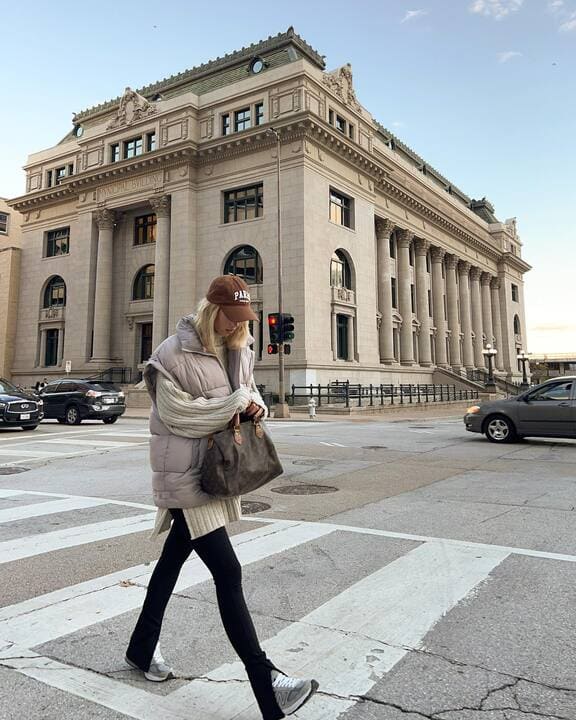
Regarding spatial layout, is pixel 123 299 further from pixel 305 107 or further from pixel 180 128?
pixel 305 107

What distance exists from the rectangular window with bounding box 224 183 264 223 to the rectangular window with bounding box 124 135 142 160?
8883 mm

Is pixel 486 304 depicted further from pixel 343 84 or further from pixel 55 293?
pixel 55 293

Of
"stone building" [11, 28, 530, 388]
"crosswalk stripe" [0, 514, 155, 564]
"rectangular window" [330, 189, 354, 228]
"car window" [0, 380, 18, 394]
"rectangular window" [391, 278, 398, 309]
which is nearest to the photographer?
"crosswalk stripe" [0, 514, 155, 564]

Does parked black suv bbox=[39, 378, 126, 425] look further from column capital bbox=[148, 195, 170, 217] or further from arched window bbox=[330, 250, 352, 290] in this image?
column capital bbox=[148, 195, 170, 217]

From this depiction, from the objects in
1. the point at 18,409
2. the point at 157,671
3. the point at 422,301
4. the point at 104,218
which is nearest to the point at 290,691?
the point at 157,671

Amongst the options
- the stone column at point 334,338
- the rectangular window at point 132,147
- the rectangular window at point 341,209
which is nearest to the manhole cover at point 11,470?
the stone column at point 334,338

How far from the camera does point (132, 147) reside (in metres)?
42.2

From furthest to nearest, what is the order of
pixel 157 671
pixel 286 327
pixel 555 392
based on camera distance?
1. pixel 286 327
2. pixel 555 392
3. pixel 157 671

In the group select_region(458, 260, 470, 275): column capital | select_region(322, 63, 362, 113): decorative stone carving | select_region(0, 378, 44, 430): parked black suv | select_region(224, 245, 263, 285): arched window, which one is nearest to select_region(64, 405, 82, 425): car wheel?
select_region(0, 378, 44, 430): parked black suv

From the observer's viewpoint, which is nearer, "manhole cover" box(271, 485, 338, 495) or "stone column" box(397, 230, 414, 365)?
"manhole cover" box(271, 485, 338, 495)

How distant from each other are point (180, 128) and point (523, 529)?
3919cm

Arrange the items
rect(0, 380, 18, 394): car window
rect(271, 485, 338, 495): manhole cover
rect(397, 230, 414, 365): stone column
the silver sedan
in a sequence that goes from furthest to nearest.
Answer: rect(397, 230, 414, 365): stone column → rect(0, 380, 18, 394): car window → the silver sedan → rect(271, 485, 338, 495): manhole cover

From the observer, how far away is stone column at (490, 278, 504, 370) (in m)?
67.6

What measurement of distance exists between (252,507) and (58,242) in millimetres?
47075
